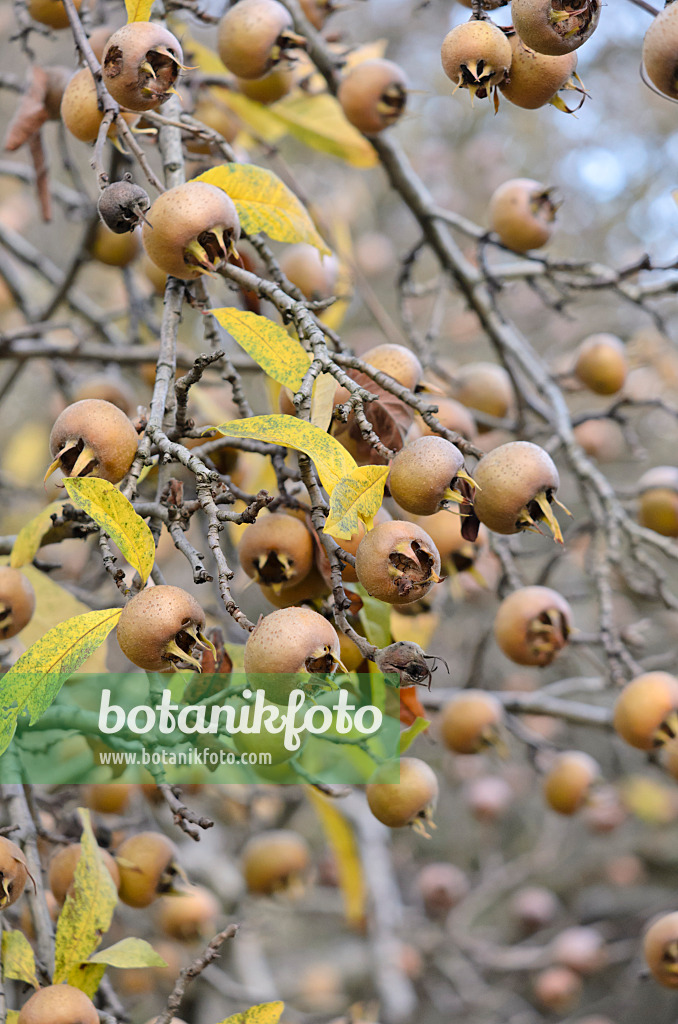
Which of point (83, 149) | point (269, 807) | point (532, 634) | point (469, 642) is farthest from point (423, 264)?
point (532, 634)

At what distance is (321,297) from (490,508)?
825 mm

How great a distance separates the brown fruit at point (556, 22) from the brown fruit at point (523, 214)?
33.1 inches

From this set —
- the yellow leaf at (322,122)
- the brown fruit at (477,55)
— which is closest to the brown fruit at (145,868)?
the brown fruit at (477,55)

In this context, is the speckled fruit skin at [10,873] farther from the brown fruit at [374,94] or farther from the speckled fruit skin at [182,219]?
the brown fruit at [374,94]

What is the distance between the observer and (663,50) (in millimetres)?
924

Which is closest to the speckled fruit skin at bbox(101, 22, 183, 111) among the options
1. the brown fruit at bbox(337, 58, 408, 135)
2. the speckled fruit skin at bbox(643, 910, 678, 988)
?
the brown fruit at bbox(337, 58, 408, 135)

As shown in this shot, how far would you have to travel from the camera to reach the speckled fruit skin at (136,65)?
980 mm

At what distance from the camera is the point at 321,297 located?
5.46 ft

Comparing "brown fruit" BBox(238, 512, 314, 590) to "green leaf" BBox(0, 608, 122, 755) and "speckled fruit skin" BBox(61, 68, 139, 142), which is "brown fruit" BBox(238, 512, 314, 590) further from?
"speckled fruit skin" BBox(61, 68, 139, 142)

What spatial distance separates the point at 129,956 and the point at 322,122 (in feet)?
5.68

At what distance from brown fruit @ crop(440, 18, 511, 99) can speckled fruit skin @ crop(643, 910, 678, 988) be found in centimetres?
137

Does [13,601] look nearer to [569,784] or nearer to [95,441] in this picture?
[95,441]

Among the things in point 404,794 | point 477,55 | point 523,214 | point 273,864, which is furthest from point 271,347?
point 273,864

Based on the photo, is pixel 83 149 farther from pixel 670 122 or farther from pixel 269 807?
pixel 269 807
